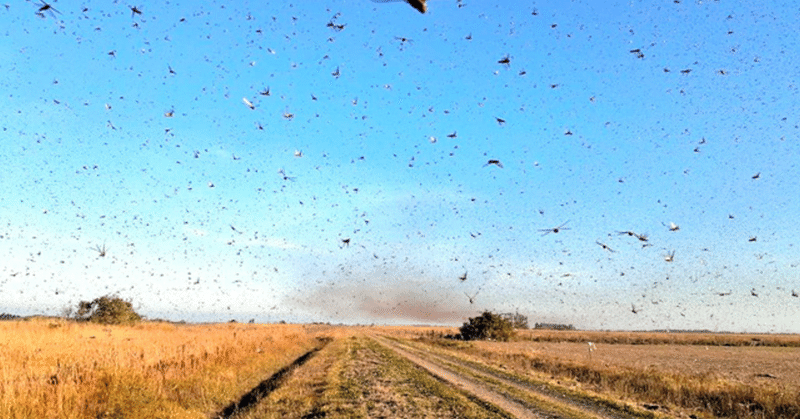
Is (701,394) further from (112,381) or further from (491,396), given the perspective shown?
(112,381)

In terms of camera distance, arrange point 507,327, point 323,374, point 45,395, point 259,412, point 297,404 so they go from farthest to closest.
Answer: point 507,327, point 323,374, point 297,404, point 259,412, point 45,395

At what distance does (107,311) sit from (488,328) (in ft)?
211

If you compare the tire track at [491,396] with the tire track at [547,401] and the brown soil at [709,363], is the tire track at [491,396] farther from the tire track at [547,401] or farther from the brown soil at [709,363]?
the brown soil at [709,363]

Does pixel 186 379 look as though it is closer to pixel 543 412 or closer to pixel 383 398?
pixel 383 398

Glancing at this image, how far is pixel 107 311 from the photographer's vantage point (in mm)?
57156

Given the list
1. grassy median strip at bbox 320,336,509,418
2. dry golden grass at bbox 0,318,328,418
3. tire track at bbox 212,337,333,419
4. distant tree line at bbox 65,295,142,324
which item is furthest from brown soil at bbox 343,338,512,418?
distant tree line at bbox 65,295,142,324

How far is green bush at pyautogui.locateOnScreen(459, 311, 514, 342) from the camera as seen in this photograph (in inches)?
3615

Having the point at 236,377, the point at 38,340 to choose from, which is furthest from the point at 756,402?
the point at 38,340

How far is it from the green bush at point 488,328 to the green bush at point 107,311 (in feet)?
195

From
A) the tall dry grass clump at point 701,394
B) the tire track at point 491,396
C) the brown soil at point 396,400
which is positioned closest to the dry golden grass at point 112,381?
the brown soil at point 396,400

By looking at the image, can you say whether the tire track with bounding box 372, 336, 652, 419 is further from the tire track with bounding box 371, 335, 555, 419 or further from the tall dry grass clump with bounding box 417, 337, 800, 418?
the tall dry grass clump with bounding box 417, 337, 800, 418

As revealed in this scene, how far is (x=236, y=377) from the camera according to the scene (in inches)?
730

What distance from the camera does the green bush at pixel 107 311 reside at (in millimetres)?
56531

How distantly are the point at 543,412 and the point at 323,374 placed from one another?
10.6m
